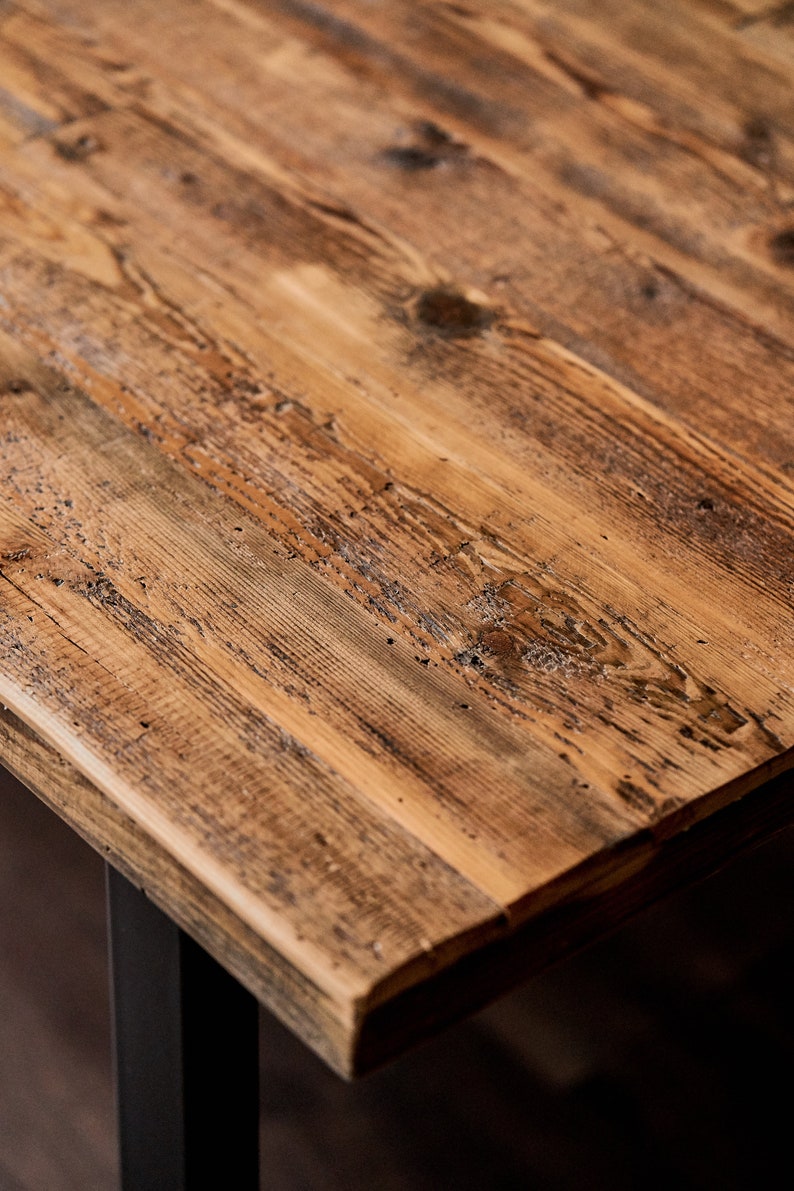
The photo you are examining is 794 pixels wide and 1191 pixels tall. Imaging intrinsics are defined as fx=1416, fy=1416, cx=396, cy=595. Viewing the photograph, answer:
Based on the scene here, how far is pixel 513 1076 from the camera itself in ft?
3.90

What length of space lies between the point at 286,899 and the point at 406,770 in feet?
0.27

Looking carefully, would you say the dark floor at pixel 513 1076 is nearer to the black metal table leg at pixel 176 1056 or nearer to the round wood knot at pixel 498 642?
the black metal table leg at pixel 176 1056

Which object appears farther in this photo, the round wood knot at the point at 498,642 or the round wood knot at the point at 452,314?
the round wood knot at the point at 452,314

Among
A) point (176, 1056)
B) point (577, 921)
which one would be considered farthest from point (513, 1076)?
point (577, 921)

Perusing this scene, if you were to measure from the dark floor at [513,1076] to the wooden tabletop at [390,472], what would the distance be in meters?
0.55

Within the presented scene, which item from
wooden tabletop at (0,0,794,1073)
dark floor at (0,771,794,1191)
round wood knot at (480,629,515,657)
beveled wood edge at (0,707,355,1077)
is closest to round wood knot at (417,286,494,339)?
wooden tabletop at (0,0,794,1073)

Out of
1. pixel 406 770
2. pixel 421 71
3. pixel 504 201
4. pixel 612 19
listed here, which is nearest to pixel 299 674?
pixel 406 770

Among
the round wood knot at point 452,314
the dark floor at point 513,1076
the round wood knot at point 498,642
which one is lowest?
the dark floor at point 513,1076

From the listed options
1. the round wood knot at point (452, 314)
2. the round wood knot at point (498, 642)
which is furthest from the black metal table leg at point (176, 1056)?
the round wood knot at point (452, 314)

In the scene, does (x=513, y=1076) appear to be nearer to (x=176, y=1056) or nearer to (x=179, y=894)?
(x=176, y=1056)

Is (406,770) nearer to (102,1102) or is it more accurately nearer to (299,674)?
(299,674)

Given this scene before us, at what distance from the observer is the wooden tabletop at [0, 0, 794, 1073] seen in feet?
1.82

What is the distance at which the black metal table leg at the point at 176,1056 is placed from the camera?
666 millimetres

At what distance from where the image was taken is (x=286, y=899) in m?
0.52
